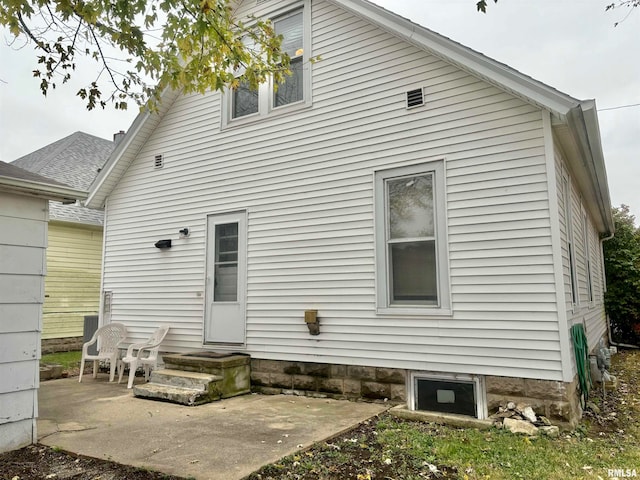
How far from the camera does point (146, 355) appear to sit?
24.7 feet

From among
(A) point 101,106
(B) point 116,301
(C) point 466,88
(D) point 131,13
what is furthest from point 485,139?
(B) point 116,301

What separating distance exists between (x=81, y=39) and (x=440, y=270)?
4533 mm

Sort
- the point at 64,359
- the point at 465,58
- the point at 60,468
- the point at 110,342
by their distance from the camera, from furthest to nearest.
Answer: the point at 64,359 → the point at 110,342 → the point at 465,58 → the point at 60,468

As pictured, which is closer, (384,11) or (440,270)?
(440,270)

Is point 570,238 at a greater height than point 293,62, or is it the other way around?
point 293,62

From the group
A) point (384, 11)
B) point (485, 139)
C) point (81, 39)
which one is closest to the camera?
point (81, 39)

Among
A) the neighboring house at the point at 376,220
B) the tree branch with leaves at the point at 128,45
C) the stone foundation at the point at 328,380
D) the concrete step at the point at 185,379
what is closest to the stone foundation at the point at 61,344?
the neighboring house at the point at 376,220

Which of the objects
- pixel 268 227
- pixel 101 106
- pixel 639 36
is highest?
pixel 639 36

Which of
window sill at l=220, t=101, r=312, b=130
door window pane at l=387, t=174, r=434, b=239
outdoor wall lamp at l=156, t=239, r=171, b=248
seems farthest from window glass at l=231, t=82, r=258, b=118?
door window pane at l=387, t=174, r=434, b=239

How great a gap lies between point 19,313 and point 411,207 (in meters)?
4.15

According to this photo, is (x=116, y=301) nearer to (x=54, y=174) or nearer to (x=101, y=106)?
(x=101, y=106)

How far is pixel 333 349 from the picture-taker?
5.61 m

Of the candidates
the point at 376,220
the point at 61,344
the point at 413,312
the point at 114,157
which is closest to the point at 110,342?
the point at 114,157

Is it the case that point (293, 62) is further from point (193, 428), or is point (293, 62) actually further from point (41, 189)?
point (193, 428)
